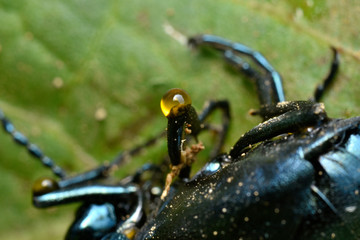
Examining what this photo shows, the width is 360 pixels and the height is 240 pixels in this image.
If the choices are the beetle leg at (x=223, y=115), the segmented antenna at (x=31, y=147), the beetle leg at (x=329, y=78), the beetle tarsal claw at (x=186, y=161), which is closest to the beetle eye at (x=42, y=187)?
the segmented antenna at (x=31, y=147)

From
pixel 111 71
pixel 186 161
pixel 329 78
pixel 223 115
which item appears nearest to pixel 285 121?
pixel 186 161

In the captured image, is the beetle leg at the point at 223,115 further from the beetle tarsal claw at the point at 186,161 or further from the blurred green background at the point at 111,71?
the beetle tarsal claw at the point at 186,161

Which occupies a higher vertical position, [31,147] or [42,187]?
[31,147]

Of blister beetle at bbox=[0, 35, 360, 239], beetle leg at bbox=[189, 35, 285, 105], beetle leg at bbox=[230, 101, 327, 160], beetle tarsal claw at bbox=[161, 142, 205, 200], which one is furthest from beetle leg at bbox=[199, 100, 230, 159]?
beetle leg at bbox=[230, 101, 327, 160]

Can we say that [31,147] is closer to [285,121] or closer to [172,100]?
[172,100]

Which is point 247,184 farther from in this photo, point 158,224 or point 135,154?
point 135,154

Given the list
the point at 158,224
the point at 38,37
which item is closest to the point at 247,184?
the point at 158,224
